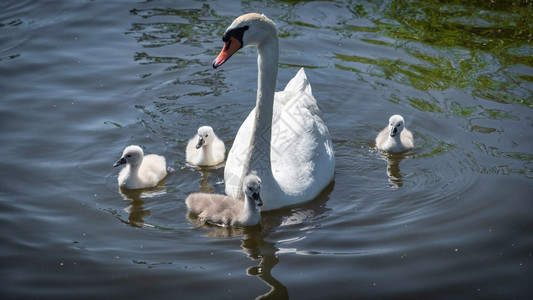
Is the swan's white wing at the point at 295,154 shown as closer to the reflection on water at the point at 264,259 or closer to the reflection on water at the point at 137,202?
the reflection on water at the point at 264,259

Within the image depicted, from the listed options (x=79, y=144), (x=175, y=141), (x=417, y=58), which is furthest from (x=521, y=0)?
(x=79, y=144)

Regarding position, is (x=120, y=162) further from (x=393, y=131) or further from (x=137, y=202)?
(x=393, y=131)

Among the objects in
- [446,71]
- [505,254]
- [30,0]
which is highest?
[30,0]

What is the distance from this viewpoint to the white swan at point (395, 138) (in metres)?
9.16

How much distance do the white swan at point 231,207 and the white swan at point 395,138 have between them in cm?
255

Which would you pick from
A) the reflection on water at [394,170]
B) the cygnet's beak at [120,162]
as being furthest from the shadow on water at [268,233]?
the cygnet's beak at [120,162]

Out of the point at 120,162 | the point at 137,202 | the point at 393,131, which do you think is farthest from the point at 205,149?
the point at 393,131

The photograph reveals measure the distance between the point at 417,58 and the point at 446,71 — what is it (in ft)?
2.15

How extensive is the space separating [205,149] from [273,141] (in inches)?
36.5

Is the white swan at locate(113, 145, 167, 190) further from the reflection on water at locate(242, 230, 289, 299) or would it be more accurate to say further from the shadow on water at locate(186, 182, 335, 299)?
the reflection on water at locate(242, 230, 289, 299)

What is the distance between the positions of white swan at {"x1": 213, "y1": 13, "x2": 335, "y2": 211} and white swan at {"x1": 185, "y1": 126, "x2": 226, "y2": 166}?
1.34 feet

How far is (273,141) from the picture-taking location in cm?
844

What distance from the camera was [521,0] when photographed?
13883 millimetres

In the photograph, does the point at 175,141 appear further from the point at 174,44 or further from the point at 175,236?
the point at 174,44
